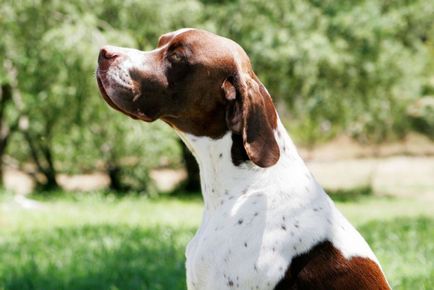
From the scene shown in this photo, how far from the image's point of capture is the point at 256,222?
315 cm

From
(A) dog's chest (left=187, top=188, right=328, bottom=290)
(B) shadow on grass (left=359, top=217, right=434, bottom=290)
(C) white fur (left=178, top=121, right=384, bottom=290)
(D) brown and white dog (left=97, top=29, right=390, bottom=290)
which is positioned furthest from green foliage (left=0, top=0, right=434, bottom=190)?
(A) dog's chest (left=187, top=188, right=328, bottom=290)

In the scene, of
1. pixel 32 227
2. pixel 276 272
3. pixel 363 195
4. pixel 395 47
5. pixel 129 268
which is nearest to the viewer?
pixel 276 272

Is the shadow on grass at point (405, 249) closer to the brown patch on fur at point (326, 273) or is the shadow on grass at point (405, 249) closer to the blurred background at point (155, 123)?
the blurred background at point (155, 123)

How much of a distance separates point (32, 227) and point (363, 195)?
36.8 ft

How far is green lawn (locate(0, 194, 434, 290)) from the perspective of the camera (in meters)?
5.93

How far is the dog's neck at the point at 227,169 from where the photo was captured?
128 inches

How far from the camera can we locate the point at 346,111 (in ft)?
59.9

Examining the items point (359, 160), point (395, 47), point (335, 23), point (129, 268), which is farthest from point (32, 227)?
point (359, 160)

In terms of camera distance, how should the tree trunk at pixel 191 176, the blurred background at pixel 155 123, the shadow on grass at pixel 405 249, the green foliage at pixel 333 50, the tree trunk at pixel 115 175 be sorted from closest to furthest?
Result: the shadow on grass at pixel 405 249
the blurred background at pixel 155 123
the green foliage at pixel 333 50
the tree trunk at pixel 115 175
the tree trunk at pixel 191 176

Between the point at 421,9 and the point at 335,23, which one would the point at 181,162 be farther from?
the point at 421,9

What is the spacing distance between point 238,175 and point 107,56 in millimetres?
767

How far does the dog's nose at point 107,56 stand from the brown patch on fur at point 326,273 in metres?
1.16

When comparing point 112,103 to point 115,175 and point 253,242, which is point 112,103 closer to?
point 253,242

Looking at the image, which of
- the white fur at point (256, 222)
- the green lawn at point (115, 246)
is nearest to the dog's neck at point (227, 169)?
the white fur at point (256, 222)
